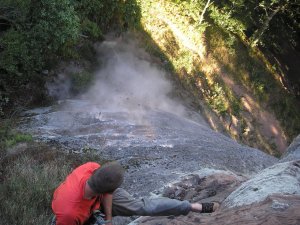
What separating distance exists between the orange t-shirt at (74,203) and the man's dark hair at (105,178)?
0.61 ft

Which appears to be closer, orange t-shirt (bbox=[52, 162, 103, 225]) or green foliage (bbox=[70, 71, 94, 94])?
orange t-shirt (bbox=[52, 162, 103, 225])

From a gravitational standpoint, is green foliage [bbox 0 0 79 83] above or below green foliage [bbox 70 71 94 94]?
above

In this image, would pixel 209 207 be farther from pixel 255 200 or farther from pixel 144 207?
pixel 144 207

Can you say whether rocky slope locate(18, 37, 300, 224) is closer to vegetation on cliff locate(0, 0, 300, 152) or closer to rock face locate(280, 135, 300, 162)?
rock face locate(280, 135, 300, 162)

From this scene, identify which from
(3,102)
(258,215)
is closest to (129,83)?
(3,102)

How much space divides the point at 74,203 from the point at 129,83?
1135 cm

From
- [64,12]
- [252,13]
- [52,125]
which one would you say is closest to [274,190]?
[52,125]

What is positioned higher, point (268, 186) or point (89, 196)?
point (268, 186)

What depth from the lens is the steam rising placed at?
14172 millimetres

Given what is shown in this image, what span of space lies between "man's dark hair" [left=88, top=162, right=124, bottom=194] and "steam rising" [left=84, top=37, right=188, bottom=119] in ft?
28.0

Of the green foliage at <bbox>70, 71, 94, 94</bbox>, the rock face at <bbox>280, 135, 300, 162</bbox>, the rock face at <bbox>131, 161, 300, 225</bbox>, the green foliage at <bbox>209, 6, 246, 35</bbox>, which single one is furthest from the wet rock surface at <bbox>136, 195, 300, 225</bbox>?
the green foliage at <bbox>209, 6, 246, 35</bbox>

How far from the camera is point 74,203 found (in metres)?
4.80

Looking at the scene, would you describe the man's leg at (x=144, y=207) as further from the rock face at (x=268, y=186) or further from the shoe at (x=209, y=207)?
the rock face at (x=268, y=186)

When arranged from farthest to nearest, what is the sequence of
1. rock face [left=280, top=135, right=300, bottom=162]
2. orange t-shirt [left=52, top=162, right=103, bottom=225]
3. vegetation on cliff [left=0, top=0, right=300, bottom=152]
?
vegetation on cliff [left=0, top=0, right=300, bottom=152] → rock face [left=280, top=135, right=300, bottom=162] → orange t-shirt [left=52, top=162, right=103, bottom=225]
